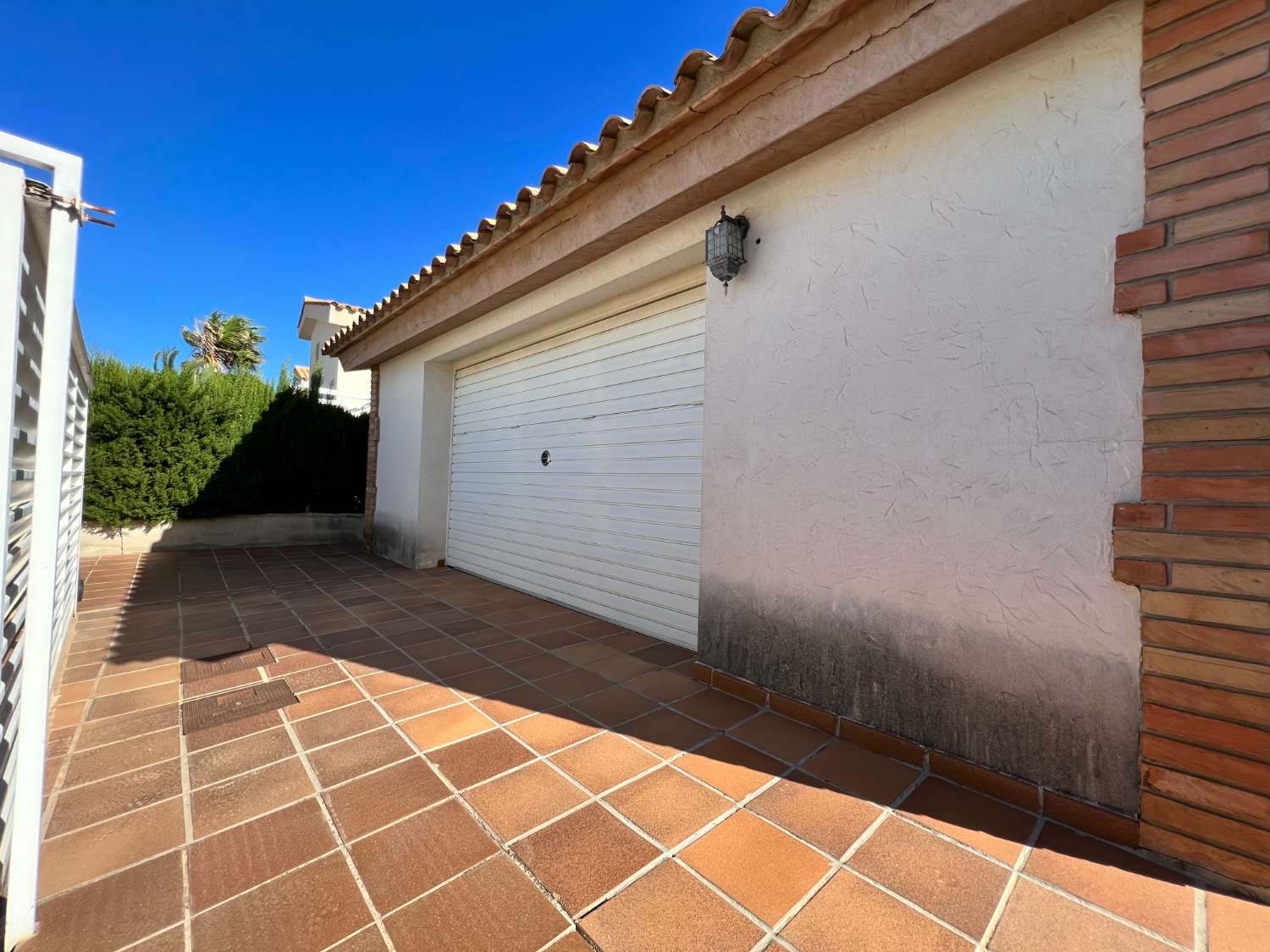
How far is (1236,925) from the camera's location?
1515mm

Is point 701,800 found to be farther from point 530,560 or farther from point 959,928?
point 530,560

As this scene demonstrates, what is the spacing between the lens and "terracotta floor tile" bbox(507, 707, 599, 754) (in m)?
2.57

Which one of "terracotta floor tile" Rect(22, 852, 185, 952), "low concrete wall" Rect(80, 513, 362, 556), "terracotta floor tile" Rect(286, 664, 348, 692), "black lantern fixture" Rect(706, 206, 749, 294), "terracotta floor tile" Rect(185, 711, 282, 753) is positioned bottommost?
"terracotta floor tile" Rect(185, 711, 282, 753)

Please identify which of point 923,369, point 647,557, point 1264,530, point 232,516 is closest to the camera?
point 1264,530

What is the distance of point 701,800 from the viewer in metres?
2.12

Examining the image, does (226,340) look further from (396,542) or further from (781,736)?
(781,736)

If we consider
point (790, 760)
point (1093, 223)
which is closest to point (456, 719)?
point (790, 760)

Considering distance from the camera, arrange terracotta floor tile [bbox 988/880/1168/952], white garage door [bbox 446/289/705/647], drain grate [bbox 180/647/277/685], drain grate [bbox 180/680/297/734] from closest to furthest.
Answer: terracotta floor tile [bbox 988/880/1168/952], drain grate [bbox 180/680/297/734], drain grate [bbox 180/647/277/685], white garage door [bbox 446/289/705/647]

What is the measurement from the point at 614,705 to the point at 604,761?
0.61 metres

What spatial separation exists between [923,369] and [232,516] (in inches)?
418

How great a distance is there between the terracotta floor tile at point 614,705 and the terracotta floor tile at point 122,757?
80.1 inches

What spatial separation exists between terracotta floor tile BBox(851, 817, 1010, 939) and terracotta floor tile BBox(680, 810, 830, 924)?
7.6 inches

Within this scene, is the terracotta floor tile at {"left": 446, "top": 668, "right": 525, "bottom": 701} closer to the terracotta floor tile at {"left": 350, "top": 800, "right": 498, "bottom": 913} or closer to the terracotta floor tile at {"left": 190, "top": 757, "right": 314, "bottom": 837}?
the terracotta floor tile at {"left": 190, "top": 757, "right": 314, "bottom": 837}

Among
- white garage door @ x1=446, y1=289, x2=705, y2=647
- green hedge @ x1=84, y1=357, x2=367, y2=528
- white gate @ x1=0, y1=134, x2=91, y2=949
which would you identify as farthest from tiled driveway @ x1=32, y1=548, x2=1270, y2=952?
green hedge @ x1=84, y1=357, x2=367, y2=528
